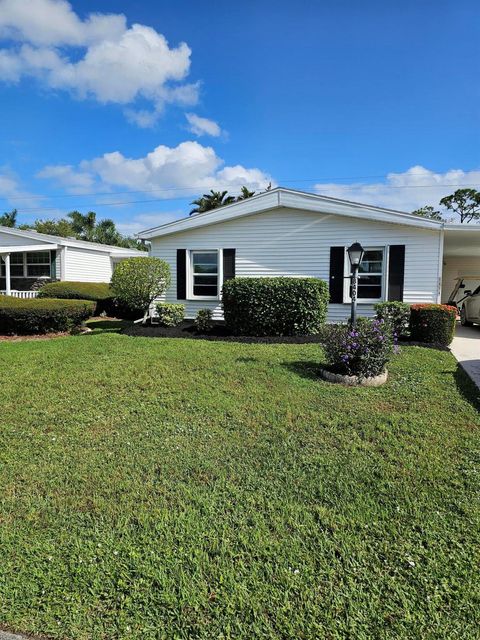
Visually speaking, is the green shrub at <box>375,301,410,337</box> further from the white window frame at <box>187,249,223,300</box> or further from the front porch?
the front porch

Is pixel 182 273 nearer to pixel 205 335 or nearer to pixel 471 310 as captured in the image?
pixel 205 335

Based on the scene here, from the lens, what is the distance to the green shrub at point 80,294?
1532cm

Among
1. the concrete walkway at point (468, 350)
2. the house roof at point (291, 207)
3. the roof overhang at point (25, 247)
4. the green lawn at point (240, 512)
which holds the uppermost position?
the house roof at point (291, 207)

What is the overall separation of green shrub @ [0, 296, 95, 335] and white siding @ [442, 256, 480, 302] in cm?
1606

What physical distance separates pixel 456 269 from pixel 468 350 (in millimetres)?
12125

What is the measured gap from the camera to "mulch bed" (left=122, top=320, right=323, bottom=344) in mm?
8430

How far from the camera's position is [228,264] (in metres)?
11.4

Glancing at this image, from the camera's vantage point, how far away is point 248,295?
9.05 meters

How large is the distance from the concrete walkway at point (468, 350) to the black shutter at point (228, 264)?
242 inches

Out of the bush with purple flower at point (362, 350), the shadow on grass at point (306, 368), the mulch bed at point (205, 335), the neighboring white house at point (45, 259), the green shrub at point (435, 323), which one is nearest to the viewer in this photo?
the bush with purple flower at point (362, 350)

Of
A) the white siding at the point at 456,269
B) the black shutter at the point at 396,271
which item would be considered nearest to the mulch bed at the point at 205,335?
the black shutter at the point at 396,271

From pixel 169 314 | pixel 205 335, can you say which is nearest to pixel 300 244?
pixel 205 335

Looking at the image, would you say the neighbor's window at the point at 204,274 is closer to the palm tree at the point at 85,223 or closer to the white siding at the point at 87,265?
the white siding at the point at 87,265

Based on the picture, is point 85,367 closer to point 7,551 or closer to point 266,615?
point 7,551
